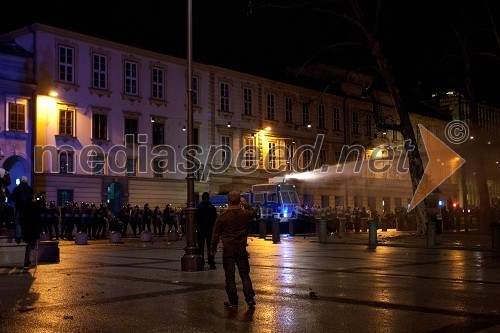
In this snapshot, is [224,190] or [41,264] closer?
[41,264]

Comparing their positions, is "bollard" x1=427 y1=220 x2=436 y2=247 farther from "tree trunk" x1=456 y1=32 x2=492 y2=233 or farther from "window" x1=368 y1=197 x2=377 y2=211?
"window" x1=368 y1=197 x2=377 y2=211

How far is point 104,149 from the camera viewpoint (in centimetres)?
4169

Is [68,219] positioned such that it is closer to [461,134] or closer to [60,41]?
[60,41]

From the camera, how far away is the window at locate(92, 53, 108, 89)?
4131 cm

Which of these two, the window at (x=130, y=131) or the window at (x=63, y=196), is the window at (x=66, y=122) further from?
the window at (x=130, y=131)

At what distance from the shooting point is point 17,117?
37.3 m

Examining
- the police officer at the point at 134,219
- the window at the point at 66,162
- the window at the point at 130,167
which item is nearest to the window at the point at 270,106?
the window at the point at 130,167

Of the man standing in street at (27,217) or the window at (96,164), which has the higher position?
the window at (96,164)

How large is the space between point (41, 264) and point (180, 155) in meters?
31.1

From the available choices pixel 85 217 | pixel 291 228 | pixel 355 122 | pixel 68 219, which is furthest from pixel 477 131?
pixel 355 122

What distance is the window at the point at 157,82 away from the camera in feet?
148

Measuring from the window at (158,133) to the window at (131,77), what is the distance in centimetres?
281

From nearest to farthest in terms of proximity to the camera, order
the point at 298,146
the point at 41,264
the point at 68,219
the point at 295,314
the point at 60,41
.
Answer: the point at 295,314 → the point at 41,264 → the point at 68,219 → the point at 60,41 → the point at 298,146

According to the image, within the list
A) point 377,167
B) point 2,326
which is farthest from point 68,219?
point 377,167
